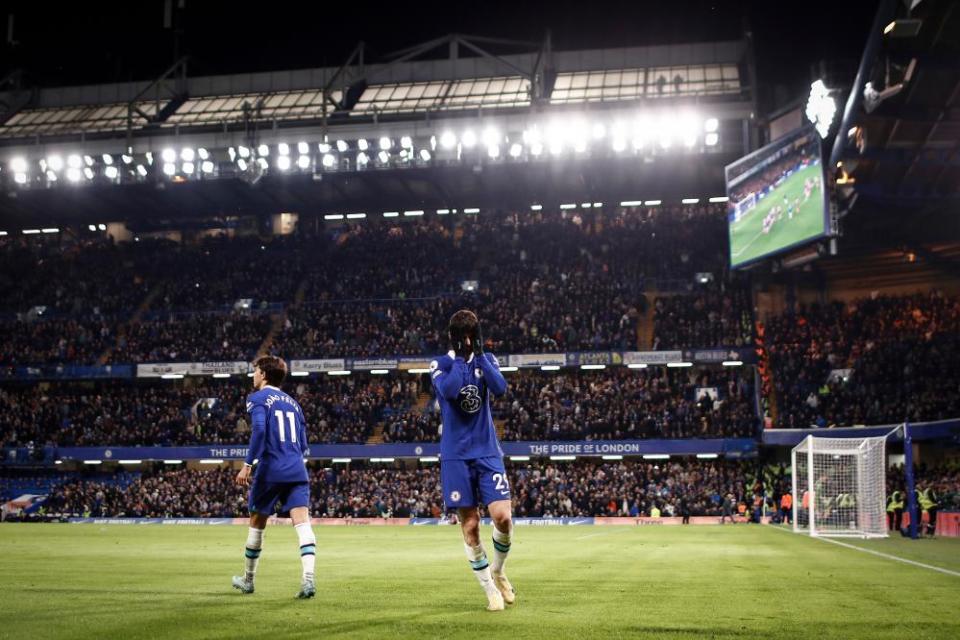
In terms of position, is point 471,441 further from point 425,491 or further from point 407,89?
point 407,89

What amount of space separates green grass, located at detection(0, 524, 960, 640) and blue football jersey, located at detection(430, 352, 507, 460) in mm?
1327

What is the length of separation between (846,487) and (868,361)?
13.3 meters

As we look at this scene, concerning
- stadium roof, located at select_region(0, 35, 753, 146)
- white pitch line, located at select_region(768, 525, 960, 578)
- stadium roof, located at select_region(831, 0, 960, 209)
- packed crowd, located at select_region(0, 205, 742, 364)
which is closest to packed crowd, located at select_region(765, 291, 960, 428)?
packed crowd, located at select_region(0, 205, 742, 364)

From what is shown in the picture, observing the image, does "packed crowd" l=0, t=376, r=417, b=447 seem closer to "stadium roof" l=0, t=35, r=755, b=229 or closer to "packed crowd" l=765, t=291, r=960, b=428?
"stadium roof" l=0, t=35, r=755, b=229

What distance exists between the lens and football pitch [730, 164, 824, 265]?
1298 inches

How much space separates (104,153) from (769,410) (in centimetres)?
3834

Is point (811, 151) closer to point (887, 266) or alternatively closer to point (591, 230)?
point (887, 266)

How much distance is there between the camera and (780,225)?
36.0 metres

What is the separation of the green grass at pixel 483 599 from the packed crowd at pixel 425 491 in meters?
23.7

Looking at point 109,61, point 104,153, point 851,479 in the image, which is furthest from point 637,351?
point 109,61

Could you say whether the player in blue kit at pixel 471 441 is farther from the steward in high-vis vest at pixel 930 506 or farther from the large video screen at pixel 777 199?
the large video screen at pixel 777 199

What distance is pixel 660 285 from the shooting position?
168 ft

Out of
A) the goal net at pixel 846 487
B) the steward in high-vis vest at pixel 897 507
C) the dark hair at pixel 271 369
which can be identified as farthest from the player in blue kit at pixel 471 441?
the steward in high-vis vest at pixel 897 507

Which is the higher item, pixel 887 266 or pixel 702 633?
pixel 887 266
